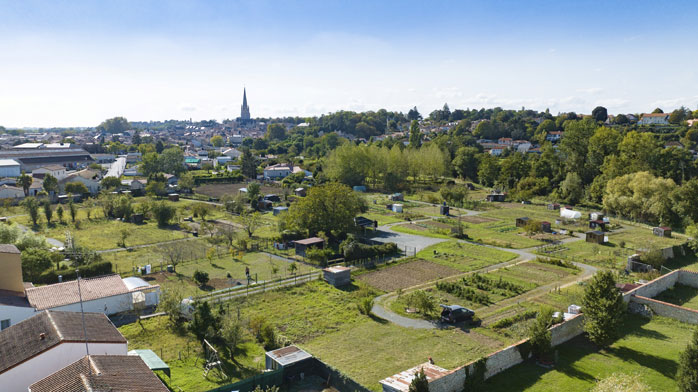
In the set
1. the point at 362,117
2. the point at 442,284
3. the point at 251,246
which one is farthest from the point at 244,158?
the point at 362,117

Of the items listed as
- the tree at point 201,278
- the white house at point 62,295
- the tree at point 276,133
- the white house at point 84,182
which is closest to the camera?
the white house at point 62,295

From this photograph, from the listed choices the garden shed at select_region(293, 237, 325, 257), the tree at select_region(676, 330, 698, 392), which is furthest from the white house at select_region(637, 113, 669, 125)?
the tree at select_region(676, 330, 698, 392)

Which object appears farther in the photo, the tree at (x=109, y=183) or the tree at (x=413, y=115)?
the tree at (x=413, y=115)

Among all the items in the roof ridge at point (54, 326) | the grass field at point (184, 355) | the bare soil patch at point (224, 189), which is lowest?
the bare soil patch at point (224, 189)

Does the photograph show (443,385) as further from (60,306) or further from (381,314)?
(60,306)

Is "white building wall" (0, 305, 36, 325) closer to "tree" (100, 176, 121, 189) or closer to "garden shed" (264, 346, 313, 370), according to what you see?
"garden shed" (264, 346, 313, 370)

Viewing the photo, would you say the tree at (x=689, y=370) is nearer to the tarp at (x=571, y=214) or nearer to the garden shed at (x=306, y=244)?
the garden shed at (x=306, y=244)

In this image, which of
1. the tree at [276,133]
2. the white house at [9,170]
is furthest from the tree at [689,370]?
the tree at [276,133]
